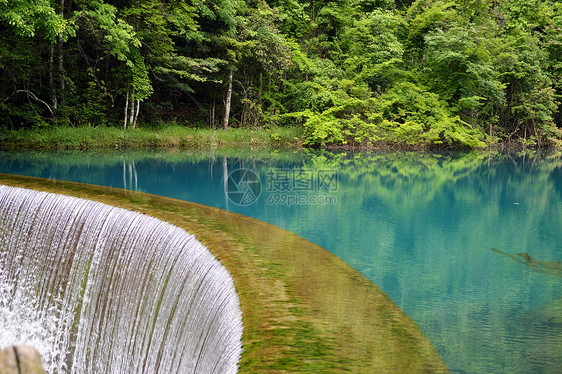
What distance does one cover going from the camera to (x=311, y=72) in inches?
750

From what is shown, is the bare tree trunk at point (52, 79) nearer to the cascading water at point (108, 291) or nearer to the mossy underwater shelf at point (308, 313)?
the cascading water at point (108, 291)

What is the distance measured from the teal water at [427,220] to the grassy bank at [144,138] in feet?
3.73

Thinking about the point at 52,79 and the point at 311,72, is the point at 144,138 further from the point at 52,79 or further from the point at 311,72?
the point at 311,72

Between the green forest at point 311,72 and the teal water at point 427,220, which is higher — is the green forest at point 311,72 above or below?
above

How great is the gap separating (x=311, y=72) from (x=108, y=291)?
16.3 metres

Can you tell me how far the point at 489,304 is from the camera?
3699 mm

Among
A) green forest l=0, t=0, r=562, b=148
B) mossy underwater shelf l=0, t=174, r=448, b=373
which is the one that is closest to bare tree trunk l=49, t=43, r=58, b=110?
green forest l=0, t=0, r=562, b=148

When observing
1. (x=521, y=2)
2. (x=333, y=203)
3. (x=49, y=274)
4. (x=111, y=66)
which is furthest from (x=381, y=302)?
(x=521, y=2)

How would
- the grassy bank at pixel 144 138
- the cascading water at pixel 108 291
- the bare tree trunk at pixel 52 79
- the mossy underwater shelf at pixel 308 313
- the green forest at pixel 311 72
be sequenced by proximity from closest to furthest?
the mossy underwater shelf at pixel 308 313, the cascading water at pixel 108 291, the grassy bank at pixel 144 138, the bare tree trunk at pixel 52 79, the green forest at pixel 311 72

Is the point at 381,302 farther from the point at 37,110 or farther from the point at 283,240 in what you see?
the point at 37,110

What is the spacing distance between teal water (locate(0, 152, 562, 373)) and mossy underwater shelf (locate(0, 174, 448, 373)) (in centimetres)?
49

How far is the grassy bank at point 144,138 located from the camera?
12.5m

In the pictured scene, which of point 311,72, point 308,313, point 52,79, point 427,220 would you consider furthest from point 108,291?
point 311,72

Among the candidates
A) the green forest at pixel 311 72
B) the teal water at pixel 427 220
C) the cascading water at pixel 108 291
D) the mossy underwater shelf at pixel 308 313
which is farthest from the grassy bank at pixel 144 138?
the mossy underwater shelf at pixel 308 313
